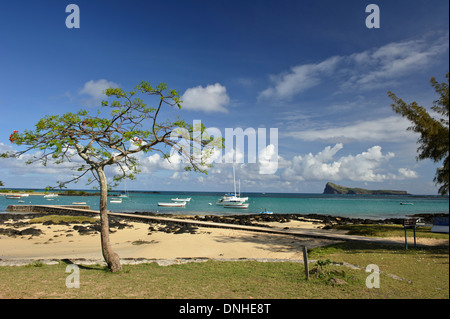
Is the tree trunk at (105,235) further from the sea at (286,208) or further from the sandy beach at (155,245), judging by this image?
the sea at (286,208)

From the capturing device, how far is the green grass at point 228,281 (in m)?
6.78

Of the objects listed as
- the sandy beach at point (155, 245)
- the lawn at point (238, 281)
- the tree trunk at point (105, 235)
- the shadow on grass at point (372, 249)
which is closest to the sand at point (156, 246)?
the sandy beach at point (155, 245)

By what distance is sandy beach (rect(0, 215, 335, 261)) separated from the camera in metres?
14.9

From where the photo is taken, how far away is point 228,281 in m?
8.19

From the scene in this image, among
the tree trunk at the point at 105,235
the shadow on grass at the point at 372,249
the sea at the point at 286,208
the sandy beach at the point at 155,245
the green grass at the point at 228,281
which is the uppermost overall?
the tree trunk at the point at 105,235

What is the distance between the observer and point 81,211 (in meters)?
42.1

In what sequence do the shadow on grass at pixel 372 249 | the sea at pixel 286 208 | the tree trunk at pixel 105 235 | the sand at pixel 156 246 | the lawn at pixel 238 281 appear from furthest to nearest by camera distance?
the sea at pixel 286 208 < the sand at pixel 156 246 < the shadow on grass at pixel 372 249 < the tree trunk at pixel 105 235 < the lawn at pixel 238 281

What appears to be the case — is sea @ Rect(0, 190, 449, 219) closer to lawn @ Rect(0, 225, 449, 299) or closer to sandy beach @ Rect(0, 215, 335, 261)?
sandy beach @ Rect(0, 215, 335, 261)

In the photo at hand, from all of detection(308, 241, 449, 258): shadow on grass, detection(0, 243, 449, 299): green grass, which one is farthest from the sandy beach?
detection(0, 243, 449, 299): green grass

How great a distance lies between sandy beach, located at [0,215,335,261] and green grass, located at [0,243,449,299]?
382 cm

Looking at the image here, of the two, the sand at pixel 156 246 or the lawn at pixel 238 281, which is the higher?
the lawn at pixel 238 281

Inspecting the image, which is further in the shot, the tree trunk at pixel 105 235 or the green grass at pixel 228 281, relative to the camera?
the tree trunk at pixel 105 235

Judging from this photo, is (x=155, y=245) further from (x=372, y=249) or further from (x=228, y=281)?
(x=372, y=249)

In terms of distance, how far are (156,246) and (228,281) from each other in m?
10.9
